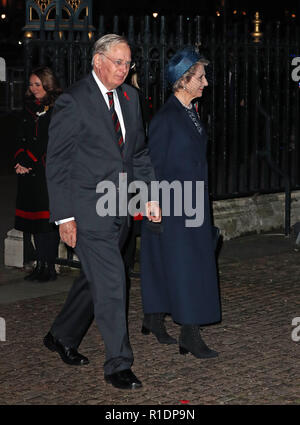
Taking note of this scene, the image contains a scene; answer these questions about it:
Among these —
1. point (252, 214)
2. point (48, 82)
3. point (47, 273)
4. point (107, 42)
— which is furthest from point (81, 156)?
point (252, 214)

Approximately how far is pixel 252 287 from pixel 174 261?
7.57 feet

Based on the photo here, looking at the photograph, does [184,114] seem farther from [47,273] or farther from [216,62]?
[216,62]

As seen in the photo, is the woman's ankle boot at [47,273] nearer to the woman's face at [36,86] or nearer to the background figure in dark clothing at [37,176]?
the background figure in dark clothing at [37,176]

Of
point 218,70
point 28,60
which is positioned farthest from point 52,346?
point 218,70

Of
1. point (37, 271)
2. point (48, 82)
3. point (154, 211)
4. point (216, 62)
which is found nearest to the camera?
point (154, 211)

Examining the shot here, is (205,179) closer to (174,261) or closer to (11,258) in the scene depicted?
(174,261)

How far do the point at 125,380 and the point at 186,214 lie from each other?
1164 millimetres

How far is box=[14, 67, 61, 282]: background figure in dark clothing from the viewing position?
8234 millimetres

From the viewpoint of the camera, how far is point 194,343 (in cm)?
608

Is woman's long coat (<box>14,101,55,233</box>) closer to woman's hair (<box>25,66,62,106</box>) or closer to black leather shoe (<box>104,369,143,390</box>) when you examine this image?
woman's hair (<box>25,66,62,106</box>)

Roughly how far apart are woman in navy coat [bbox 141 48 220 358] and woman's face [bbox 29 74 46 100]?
2.26m

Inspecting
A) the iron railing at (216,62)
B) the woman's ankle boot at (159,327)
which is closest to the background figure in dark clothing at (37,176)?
the iron railing at (216,62)

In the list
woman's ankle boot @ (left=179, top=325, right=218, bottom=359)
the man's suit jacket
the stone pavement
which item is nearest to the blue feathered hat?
the man's suit jacket

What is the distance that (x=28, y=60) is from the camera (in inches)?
343
